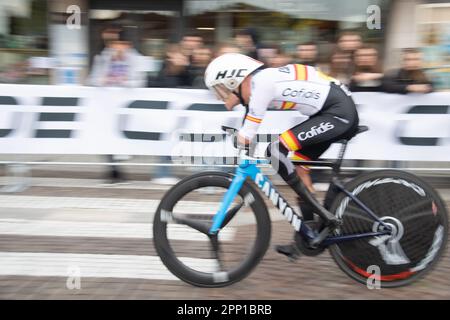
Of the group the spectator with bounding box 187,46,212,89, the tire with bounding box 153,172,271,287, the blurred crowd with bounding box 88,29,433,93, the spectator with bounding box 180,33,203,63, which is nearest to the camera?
the tire with bounding box 153,172,271,287

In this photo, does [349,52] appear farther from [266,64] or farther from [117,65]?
[117,65]

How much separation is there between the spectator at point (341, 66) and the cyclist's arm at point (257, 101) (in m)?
3.78

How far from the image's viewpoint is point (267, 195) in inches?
144

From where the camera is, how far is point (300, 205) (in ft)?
12.4

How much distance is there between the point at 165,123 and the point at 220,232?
3.28 metres

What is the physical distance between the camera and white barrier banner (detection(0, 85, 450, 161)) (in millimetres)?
6488

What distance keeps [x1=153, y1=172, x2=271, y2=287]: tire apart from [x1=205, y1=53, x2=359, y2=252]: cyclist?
0.30m

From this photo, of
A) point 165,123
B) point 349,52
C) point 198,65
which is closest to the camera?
point 165,123

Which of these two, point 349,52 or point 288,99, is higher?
point 349,52

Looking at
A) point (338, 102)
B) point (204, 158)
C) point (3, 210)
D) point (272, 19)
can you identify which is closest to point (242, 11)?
point (272, 19)

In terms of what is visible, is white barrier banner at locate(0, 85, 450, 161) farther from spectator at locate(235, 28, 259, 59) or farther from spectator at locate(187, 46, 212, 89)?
spectator at locate(235, 28, 259, 59)

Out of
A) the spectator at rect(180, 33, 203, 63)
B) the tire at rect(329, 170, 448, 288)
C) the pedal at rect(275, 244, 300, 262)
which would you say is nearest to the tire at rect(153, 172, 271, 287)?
the pedal at rect(275, 244, 300, 262)

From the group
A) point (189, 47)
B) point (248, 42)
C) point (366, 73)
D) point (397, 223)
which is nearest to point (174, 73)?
point (189, 47)

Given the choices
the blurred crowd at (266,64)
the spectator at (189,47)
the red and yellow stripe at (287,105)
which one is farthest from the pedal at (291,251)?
the spectator at (189,47)
